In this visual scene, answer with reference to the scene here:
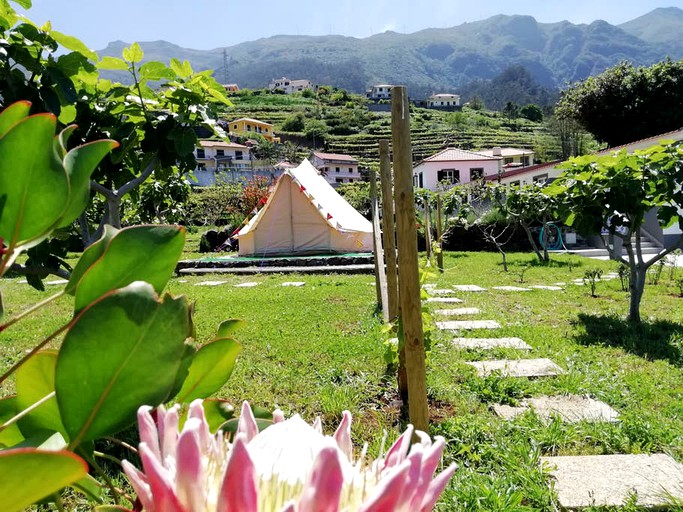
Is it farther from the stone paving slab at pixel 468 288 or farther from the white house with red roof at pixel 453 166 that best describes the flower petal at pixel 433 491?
the white house with red roof at pixel 453 166

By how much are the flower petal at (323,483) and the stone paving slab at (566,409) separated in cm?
291

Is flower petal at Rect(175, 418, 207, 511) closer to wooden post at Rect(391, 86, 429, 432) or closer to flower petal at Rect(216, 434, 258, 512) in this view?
flower petal at Rect(216, 434, 258, 512)

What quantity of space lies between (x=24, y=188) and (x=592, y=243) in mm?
17214

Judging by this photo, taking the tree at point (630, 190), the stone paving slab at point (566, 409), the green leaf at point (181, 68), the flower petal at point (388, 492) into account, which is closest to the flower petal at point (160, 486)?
the flower petal at point (388, 492)

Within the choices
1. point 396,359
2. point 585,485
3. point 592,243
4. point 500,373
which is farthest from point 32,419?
point 592,243

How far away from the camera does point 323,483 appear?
0.26 m

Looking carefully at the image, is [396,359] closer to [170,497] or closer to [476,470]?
[476,470]

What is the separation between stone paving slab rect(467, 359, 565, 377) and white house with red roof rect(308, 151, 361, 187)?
4281 cm

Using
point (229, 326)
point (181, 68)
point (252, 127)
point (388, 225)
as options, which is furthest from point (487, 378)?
point (252, 127)

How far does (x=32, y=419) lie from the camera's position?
34 centimetres

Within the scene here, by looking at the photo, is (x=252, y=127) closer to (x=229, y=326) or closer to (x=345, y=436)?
(x=229, y=326)

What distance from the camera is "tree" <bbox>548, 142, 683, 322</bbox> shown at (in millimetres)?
5051

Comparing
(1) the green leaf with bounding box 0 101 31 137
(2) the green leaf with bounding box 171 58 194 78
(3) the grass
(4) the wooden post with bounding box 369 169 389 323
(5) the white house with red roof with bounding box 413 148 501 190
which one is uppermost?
(5) the white house with red roof with bounding box 413 148 501 190

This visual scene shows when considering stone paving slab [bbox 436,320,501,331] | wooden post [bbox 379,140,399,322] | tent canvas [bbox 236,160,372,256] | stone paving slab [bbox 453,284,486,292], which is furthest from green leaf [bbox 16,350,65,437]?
tent canvas [bbox 236,160,372,256]
